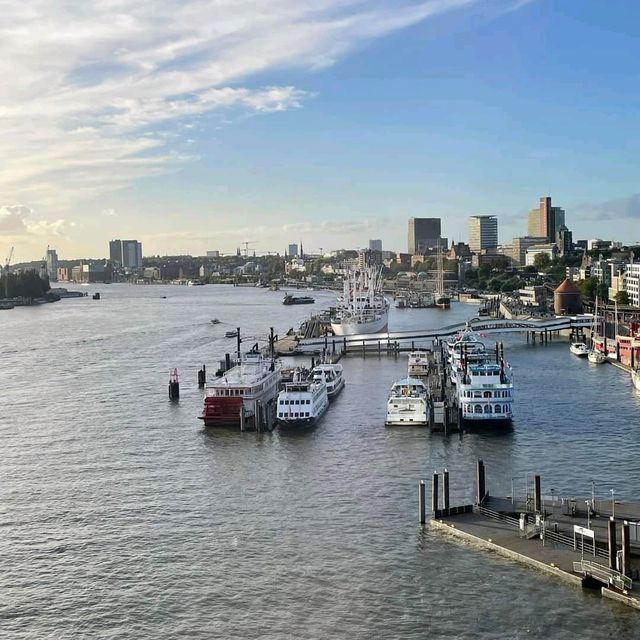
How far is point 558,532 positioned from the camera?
1709 cm

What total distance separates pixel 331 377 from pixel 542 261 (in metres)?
105

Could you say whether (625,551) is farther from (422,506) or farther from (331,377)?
(331,377)

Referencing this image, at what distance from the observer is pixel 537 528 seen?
1725 cm

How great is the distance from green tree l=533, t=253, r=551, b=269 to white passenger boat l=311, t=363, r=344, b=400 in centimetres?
9726

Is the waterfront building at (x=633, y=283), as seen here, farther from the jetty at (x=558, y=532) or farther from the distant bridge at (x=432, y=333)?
the jetty at (x=558, y=532)

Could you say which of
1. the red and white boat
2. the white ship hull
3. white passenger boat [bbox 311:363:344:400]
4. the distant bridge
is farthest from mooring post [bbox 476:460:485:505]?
the white ship hull

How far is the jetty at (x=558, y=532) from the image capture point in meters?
15.0

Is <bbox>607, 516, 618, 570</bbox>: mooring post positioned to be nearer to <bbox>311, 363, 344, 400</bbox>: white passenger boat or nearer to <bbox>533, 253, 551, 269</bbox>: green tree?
<bbox>311, 363, 344, 400</bbox>: white passenger boat

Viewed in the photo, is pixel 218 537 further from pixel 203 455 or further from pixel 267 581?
pixel 203 455

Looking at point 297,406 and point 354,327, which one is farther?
point 354,327

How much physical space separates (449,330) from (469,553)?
3746 cm

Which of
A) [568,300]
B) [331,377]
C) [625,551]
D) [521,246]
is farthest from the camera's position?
[521,246]

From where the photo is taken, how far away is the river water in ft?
48.5

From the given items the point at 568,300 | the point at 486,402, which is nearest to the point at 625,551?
the point at 486,402
